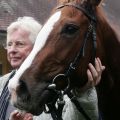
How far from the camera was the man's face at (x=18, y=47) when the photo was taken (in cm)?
377

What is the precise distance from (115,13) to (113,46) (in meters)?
1.33

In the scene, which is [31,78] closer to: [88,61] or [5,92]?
[88,61]

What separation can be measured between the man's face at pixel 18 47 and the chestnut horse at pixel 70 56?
23.5 inches

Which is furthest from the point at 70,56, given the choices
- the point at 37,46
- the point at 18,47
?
the point at 18,47

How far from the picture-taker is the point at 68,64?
3119 mm

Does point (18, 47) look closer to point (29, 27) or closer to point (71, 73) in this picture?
point (29, 27)

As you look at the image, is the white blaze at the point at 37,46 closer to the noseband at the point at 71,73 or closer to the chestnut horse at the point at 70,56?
the chestnut horse at the point at 70,56

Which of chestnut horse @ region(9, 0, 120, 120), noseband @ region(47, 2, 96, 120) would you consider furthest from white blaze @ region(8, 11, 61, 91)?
noseband @ region(47, 2, 96, 120)

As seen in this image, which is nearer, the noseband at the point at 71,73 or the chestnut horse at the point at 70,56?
the chestnut horse at the point at 70,56

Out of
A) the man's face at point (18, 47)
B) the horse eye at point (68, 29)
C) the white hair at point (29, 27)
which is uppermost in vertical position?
the horse eye at point (68, 29)

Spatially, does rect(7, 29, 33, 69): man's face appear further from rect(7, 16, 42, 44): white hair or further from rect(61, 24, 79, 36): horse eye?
rect(61, 24, 79, 36): horse eye

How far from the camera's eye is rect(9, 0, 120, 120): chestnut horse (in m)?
2.99

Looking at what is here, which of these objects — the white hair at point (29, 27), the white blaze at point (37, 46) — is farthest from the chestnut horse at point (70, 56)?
the white hair at point (29, 27)

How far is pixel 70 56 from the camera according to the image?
10.2ft
